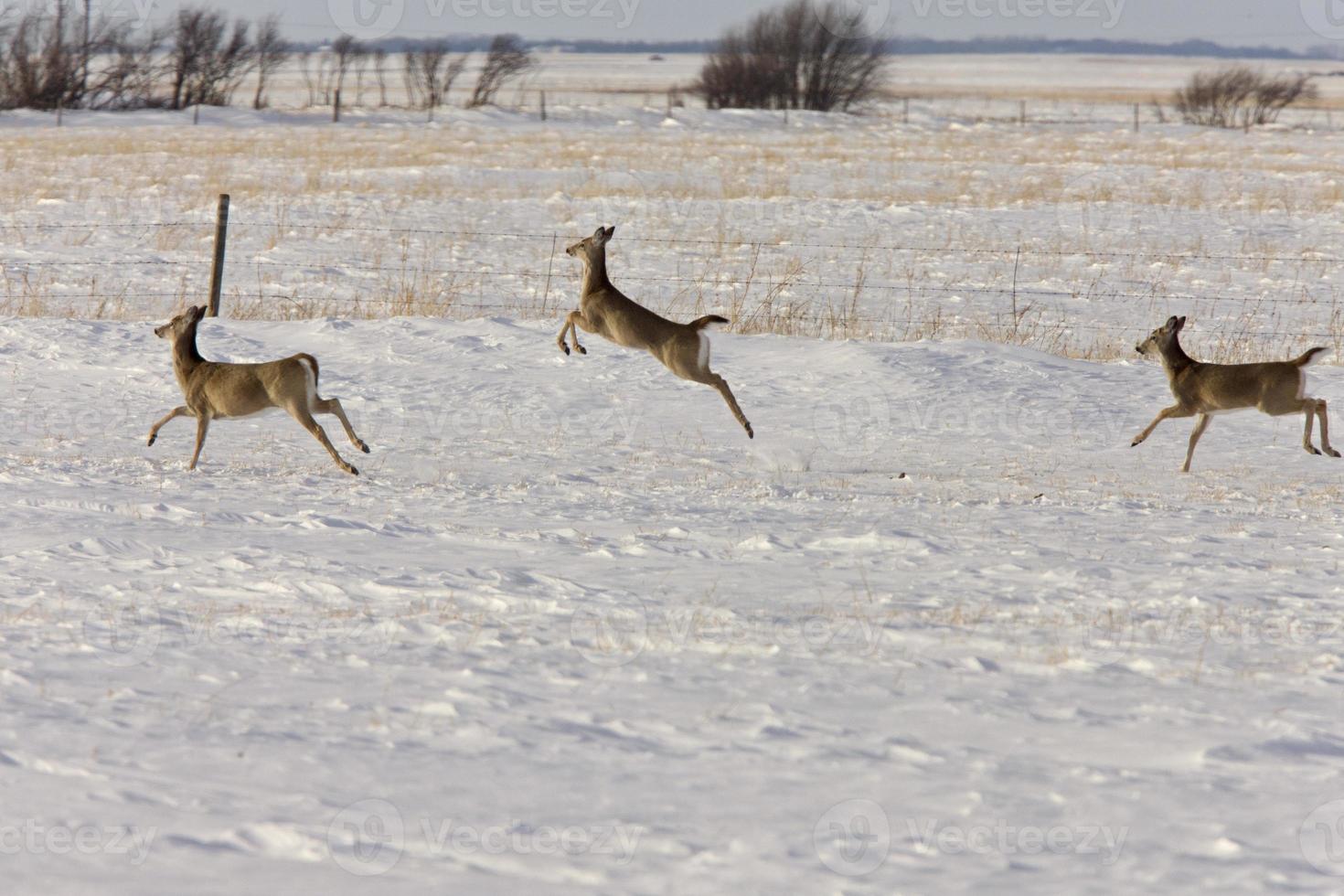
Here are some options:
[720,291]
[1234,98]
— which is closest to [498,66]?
[1234,98]

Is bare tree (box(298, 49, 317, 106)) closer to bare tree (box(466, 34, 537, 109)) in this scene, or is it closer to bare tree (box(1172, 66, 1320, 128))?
bare tree (box(466, 34, 537, 109))

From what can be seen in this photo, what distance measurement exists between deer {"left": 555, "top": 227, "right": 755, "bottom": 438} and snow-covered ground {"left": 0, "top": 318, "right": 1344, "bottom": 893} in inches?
25.4

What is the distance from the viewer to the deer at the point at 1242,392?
10711mm

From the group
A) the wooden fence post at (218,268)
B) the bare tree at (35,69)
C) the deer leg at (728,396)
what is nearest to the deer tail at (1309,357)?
the deer leg at (728,396)

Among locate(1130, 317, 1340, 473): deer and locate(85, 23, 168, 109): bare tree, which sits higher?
locate(85, 23, 168, 109): bare tree

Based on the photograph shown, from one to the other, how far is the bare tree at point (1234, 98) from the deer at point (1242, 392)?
5374 centimetres

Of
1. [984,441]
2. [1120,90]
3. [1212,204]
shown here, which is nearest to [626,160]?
[1212,204]

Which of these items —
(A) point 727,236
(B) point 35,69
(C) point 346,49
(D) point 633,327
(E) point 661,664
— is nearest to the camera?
(E) point 661,664

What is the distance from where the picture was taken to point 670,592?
709 cm

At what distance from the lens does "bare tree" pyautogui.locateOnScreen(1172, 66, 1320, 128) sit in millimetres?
61750

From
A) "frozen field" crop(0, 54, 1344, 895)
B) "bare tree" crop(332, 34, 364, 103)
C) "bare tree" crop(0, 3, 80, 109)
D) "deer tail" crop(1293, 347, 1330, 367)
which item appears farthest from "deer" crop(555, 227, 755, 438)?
"bare tree" crop(332, 34, 364, 103)

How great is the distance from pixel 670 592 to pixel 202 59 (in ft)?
200

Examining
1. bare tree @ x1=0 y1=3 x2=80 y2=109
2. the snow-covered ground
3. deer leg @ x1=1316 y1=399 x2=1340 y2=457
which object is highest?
bare tree @ x1=0 y1=3 x2=80 y2=109

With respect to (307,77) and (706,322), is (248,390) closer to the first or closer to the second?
(706,322)
